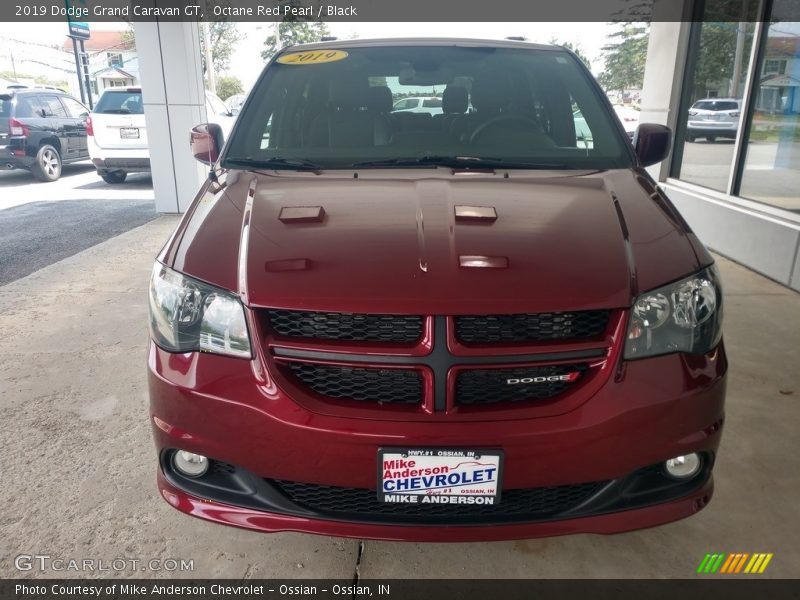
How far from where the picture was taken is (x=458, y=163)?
7.54 feet

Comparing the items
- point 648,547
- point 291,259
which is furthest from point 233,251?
point 648,547

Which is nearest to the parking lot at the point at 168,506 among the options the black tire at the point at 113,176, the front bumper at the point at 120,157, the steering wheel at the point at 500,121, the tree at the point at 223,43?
the steering wheel at the point at 500,121

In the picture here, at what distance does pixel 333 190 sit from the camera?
6.70ft

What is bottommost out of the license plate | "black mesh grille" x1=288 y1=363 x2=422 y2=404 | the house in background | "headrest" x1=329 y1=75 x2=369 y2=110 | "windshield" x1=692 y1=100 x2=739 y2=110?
the license plate

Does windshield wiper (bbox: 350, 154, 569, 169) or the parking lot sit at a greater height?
windshield wiper (bbox: 350, 154, 569, 169)

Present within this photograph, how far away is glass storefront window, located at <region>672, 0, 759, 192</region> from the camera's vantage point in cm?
580

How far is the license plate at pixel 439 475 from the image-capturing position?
4.82 ft

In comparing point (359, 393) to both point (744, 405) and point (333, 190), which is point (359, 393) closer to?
point (333, 190)

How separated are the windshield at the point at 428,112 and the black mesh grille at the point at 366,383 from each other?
40.1 inches

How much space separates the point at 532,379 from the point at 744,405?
6.08 ft

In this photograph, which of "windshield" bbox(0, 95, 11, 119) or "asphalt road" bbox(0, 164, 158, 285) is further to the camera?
"windshield" bbox(0, 95, 11, 119)

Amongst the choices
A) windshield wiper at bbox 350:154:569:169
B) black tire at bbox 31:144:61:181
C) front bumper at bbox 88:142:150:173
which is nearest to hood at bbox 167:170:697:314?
windshield wiper at bbox 350:154:569:169

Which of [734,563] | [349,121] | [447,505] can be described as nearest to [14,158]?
[349,121]

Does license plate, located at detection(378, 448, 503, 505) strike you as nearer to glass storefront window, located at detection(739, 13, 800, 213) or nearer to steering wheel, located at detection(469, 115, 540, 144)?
steering wheel, located at detection(469, 115, 540, 144)
